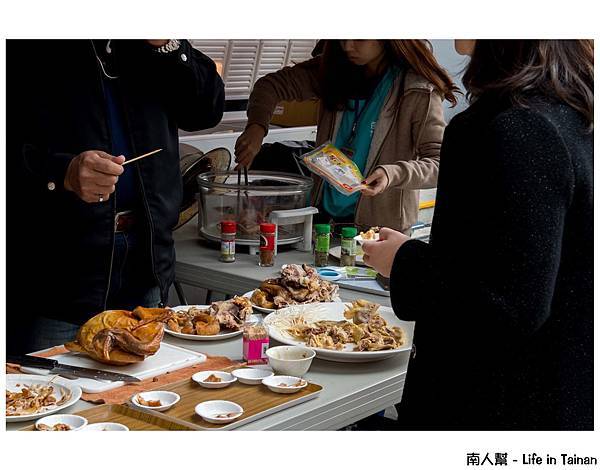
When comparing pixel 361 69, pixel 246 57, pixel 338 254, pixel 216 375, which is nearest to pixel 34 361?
pixel 216 375

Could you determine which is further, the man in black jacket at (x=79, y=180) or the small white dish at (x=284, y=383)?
the man in black jacket at (x=79, y=180)

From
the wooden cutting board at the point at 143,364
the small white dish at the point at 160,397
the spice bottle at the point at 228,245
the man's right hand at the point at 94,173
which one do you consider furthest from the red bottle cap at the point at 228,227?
the small white dish at the point at 160,397

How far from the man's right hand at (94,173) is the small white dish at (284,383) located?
1.98 feet

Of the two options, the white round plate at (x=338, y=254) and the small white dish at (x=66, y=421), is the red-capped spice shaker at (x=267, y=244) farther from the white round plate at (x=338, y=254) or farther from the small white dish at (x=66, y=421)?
the small white dish at (x=66, y=421)

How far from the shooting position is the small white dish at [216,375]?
1.68m

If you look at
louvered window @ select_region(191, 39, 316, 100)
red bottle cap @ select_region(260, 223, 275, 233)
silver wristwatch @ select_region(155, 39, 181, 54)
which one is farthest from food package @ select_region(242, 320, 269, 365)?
louvered window @ select_region(191, 39, 316, 100)

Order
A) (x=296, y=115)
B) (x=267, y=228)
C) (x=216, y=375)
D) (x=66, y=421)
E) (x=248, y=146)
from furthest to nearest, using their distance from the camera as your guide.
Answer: (x=296, y=115) → (x=248, y=146) → (x=267, y=228) → (x=216, y=375) → (x=66, y=421)

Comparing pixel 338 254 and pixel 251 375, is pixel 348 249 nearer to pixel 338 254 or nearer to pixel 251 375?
pixel 338 254

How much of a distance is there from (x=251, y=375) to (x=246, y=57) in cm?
299

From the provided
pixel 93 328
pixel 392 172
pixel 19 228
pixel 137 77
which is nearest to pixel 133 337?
pixel 93 328

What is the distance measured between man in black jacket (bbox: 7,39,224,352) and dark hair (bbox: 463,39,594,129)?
3.38 feet

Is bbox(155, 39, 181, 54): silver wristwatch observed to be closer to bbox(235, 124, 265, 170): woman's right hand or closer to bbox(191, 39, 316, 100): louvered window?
bbox(235, 124, 265, 170): woman's right hand

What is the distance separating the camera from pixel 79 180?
1.98m

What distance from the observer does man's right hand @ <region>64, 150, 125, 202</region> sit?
6.35 ft
